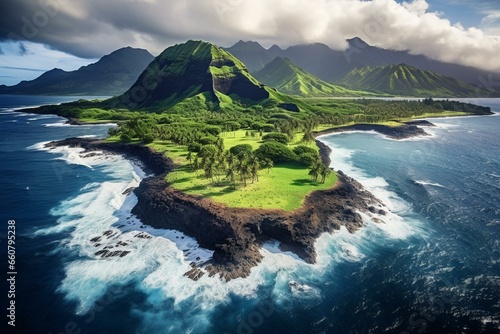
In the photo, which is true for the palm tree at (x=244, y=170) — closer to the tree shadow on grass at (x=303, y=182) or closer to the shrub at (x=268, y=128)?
the tree shadow on grass at (x=303, y=182)

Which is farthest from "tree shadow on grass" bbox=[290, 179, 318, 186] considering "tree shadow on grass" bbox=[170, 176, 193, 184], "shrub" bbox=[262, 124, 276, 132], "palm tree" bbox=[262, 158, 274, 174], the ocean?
"shrub" bbox=[262, 124, 276, 132]

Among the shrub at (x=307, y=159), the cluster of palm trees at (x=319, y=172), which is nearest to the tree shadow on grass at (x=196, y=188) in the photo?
the cluster of palm trees at (x=319, y=172)

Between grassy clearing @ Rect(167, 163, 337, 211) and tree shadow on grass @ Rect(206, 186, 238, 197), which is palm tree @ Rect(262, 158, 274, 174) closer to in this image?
grassy clearing @ Rect(167, 163, 337, 211)

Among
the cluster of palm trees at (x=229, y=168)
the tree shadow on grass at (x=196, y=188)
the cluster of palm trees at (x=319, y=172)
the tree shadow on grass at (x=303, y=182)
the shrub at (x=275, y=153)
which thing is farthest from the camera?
the shrub at (x=275, y=153)

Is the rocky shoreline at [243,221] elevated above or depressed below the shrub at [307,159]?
below

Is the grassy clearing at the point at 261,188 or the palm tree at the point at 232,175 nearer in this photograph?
the grassy clearing at the point at 261,188

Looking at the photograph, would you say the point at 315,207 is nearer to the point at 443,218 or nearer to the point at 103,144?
the point at 443,218

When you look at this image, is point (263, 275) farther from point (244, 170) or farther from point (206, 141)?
point (206, 141)
